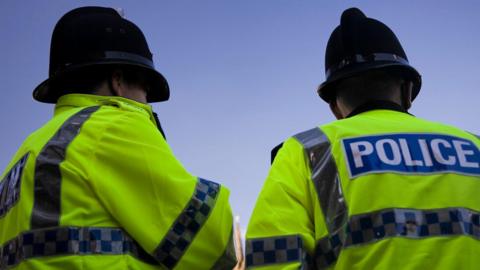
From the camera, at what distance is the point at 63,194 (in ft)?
8.82

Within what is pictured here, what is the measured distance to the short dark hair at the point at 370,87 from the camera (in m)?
3.34

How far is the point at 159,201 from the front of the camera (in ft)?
9.09

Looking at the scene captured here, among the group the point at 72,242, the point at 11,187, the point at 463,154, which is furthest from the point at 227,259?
the point at 463,154

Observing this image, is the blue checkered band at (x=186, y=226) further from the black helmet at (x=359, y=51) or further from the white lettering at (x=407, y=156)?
the black helmet at (x=359, y=51)

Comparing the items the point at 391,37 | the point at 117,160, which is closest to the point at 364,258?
the point at 117,160

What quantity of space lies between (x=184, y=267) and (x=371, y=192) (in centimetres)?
87

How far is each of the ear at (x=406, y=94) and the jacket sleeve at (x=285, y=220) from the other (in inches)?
30.7

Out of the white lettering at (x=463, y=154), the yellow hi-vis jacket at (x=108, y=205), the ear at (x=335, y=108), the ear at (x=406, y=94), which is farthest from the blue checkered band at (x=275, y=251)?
the ear at (x=406, y=94)

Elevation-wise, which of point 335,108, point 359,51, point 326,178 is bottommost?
point 326,178

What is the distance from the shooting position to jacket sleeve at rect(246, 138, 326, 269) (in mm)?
2758

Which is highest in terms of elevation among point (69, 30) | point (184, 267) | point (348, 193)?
point (69, 30)

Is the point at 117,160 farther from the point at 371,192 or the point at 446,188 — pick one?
the point at 446,188

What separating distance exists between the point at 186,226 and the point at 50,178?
625mm

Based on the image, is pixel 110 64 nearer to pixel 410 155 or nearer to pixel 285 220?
pixel 285 220
